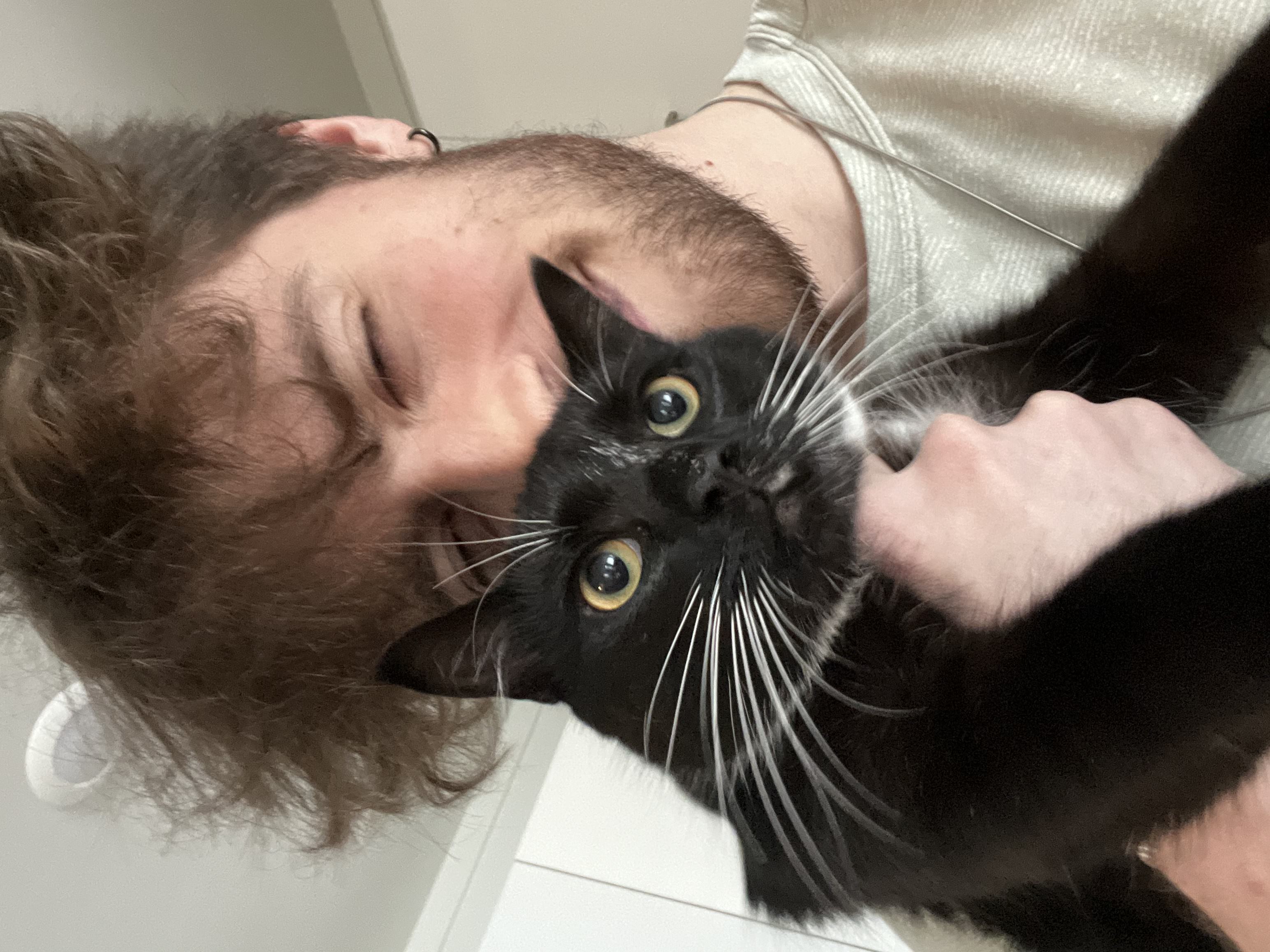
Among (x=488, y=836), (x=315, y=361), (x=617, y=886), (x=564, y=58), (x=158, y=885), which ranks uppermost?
(x=315, y=361)

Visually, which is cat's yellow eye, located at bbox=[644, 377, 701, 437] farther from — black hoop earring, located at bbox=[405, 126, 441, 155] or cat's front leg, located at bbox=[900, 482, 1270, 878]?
black hoop earring, located at bbox=[405, 126, 441, 155]

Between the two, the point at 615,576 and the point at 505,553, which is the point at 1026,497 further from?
the point at 505,553

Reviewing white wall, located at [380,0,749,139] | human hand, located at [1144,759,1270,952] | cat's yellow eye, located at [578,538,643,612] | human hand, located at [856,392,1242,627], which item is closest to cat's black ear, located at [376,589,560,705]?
cat's yellow eye, located at [578,538,643,612]

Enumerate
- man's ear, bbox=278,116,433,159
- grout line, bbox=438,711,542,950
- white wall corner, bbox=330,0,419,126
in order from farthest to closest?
white wall corner, bbox=330,0,419,126 → grout line, bbox=438,711,542,950 → man's ear, bbox=278,116,433,159

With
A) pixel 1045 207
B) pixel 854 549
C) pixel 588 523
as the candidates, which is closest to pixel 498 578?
pixel 588 523

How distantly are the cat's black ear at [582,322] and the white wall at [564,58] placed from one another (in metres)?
1.29

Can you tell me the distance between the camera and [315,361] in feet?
2.38

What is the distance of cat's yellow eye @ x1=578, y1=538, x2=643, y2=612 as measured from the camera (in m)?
0.68

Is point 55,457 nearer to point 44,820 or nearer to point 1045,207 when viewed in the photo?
point 44,820

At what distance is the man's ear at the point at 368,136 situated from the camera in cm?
101

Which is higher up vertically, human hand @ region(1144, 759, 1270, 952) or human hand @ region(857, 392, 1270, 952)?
human hand @ region(857, 392, 1270, 952)

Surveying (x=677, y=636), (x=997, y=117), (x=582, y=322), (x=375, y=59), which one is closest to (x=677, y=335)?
(x=582, y=322)

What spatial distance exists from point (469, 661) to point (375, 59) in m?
1.85

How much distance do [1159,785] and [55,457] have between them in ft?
2.77
